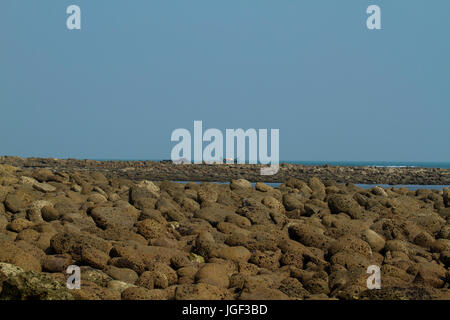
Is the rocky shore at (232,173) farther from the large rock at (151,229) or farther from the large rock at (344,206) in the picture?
the large rock at (151,229)

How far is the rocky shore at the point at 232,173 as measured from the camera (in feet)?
104

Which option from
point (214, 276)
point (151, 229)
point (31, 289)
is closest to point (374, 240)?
point (214, 276)

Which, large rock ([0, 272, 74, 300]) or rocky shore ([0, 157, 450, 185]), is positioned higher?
large rock ([0, 272, 74, 300])

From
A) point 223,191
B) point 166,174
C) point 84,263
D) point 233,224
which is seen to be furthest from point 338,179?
point 84,263

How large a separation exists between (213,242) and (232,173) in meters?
26.0

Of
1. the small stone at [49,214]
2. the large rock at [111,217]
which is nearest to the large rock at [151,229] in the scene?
the large rock at [111,217]

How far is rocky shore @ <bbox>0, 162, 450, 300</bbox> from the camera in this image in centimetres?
622

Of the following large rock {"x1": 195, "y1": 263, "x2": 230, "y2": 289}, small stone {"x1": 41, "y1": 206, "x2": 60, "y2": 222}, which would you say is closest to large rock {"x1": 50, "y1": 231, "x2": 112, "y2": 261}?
large rock {"x1": 195, "y1": 263, "x2": 230, "y2": 289}

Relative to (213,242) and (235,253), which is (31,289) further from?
(213,242)

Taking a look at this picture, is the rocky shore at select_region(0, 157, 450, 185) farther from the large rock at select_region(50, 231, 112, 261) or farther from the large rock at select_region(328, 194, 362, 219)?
the large rock at select_region(50, 231, 112, 261)

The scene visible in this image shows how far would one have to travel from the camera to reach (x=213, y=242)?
820 centimetres

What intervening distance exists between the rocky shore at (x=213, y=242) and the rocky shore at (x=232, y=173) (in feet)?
58.7

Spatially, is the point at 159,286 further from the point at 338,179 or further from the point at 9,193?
the point at 338,179

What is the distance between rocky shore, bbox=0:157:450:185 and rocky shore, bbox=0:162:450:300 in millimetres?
17886
